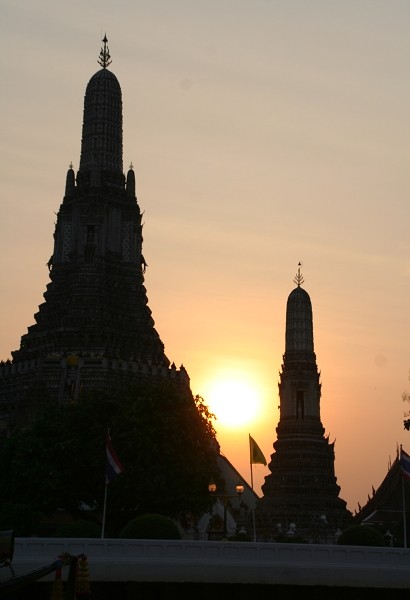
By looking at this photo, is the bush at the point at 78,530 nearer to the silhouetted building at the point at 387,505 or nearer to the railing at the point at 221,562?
the railing at the point at 221,562

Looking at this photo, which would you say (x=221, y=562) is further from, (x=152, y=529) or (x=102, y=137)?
(x=102, y=137)

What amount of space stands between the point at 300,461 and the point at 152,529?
65507 mm

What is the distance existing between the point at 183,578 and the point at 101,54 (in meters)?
78.0

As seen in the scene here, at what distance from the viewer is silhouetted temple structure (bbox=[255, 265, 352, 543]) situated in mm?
103062

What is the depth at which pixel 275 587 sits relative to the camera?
41062mm

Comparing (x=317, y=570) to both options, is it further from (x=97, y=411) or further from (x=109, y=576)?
(x=97, y=411)

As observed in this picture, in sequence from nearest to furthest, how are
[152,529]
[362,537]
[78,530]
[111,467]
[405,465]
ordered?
[152,529]
[78,530]
[362,537]
[111,467]
[405,465]

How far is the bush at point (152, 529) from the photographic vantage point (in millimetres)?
43250

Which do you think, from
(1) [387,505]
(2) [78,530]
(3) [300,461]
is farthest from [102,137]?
(2) [78,530]

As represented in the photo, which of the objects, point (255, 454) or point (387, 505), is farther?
point (387, 505)

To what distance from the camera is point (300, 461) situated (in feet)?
352

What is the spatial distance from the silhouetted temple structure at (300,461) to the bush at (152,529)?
56.2 meters

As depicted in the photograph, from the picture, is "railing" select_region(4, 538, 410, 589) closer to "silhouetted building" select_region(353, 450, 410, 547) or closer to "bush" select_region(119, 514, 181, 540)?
"bush" select_region(119, 514, 181, 540)

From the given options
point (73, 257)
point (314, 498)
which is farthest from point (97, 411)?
point (314, 498)
